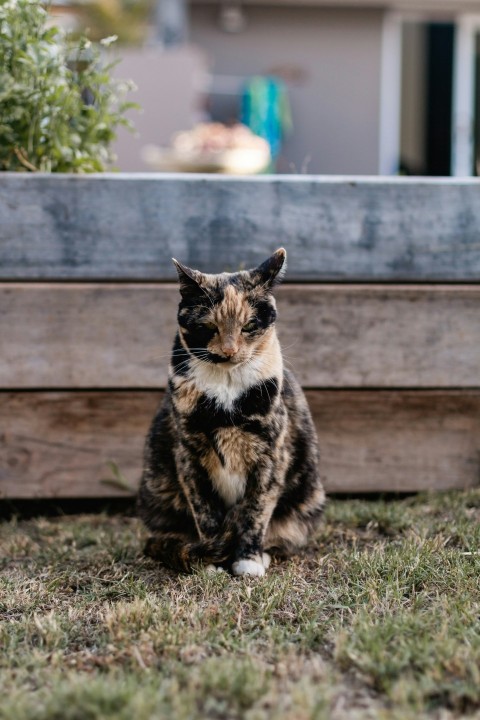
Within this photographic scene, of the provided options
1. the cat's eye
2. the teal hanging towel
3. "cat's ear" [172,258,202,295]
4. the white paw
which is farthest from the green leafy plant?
the teal hanging towel

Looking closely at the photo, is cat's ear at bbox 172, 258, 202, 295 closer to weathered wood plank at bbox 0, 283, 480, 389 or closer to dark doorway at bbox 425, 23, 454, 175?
weathered wood plank at bbox 0, 283, 480, 389

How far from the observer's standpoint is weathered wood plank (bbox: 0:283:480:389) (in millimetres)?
3197

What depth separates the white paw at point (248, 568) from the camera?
247 cm

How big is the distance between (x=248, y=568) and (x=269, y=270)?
88cm

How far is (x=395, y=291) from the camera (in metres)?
3.28

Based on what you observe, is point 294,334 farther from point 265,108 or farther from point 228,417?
point 265,108

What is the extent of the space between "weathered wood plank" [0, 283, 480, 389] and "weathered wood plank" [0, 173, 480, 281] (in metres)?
0.08

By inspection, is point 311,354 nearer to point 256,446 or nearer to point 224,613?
point 256,446

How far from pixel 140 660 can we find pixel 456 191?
222 cm

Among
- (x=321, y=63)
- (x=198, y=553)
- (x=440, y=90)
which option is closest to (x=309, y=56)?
(x=321, y=63)

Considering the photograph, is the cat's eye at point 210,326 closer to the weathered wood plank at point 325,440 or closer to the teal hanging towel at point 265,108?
the weathered wood plank at point 325,440

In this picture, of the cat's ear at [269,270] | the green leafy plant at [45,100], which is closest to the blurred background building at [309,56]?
the green leafy plant at [45,100]

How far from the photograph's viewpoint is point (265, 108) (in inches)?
326

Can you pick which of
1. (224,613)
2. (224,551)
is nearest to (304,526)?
(224,551)
